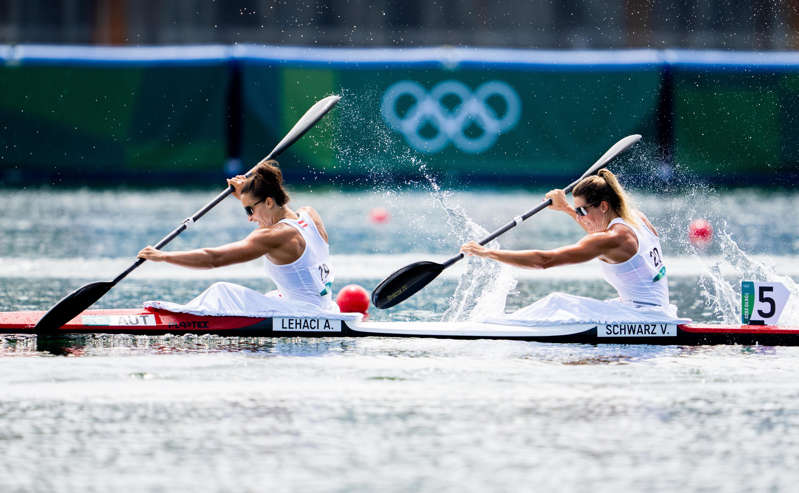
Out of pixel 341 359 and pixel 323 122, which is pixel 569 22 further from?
pixel 341 359

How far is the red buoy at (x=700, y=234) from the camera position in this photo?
52.9ft

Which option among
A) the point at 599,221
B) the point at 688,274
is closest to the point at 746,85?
the point at 688,274

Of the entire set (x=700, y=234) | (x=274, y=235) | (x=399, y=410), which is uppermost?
(x=700, y=234)

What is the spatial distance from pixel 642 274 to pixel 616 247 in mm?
256

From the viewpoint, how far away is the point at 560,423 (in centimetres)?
644

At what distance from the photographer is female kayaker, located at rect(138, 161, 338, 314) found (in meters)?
9.01

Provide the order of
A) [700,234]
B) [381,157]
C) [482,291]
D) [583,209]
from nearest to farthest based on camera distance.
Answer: [583,209] → [482,291] → [700,234] → [381,157]

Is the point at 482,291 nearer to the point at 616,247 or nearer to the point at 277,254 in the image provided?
the point at 616,247

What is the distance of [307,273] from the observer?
912cm

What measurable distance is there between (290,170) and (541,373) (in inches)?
559

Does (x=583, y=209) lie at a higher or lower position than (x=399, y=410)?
higher

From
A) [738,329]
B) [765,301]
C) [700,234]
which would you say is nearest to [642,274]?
[738,329]

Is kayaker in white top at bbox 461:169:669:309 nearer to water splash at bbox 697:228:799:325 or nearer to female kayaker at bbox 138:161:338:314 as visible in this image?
water splash at bbox 697:228:799:325

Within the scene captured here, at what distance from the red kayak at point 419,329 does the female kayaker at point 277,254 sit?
11 cm
